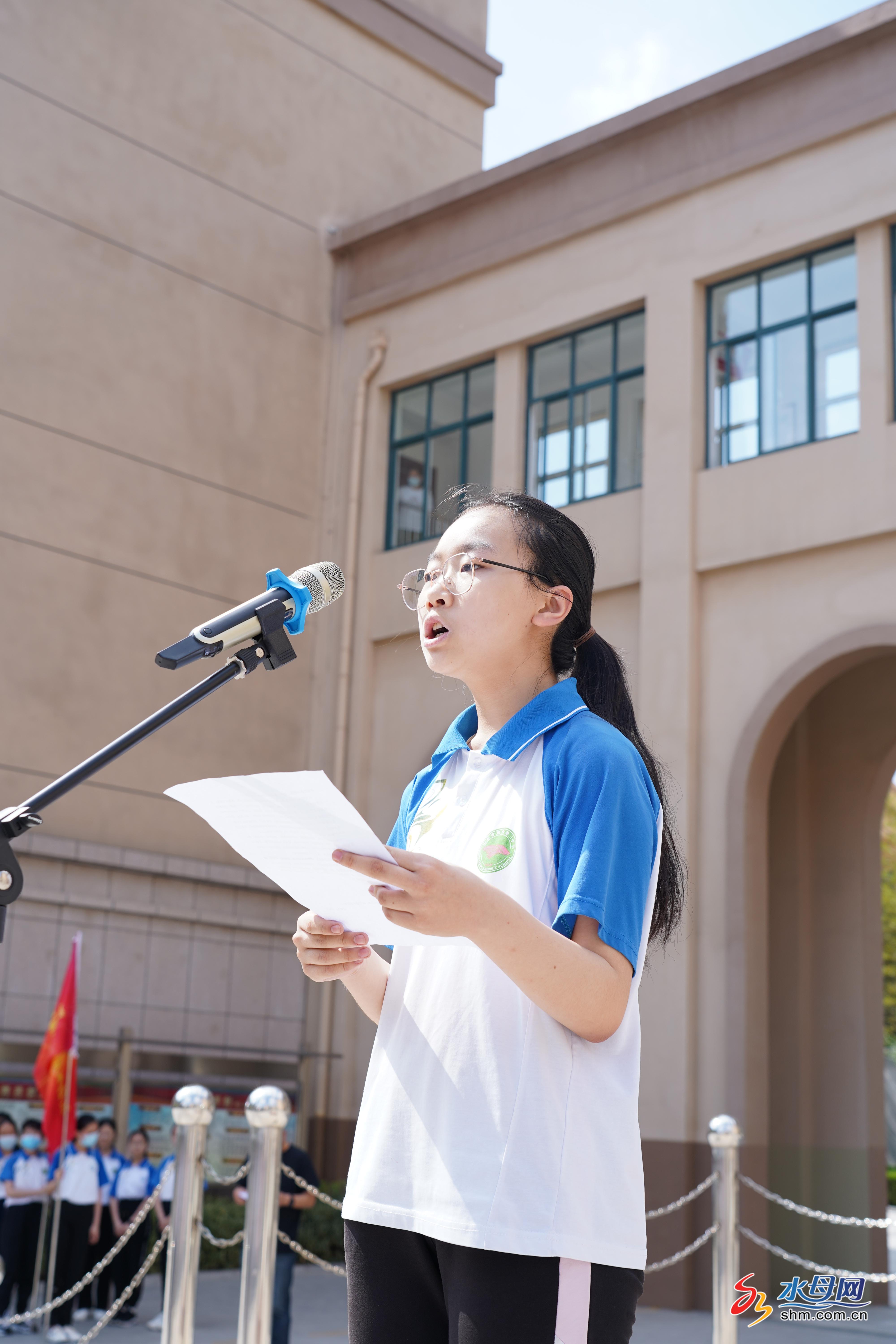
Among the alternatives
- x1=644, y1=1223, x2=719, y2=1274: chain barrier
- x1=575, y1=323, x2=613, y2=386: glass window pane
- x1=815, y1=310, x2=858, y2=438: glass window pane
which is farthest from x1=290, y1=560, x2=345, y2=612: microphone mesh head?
x1=575, y1=323, x2=613, y2=386: glass window pane

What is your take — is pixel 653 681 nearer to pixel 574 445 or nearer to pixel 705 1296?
pixel 574 445

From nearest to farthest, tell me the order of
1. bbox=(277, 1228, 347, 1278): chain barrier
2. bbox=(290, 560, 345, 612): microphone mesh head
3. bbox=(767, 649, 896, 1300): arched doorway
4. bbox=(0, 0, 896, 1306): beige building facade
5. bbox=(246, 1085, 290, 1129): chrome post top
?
1. bbox=(290, 560, 345, 612): microphone mesh head
2. bbox=(246, 1085, 290, 1129): chrome post top
3. bbox=(277, 1228, 347, 1278): chain barrier
4. bbox=(0, 0, 896, 1306): beige building facade
5. bbox=(767, 649, 896, 1300): arched doorway

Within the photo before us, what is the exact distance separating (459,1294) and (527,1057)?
0.32 meters

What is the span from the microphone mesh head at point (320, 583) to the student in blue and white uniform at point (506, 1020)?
1.40 ft

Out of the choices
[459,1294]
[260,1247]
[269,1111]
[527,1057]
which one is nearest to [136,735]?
[527,1057]

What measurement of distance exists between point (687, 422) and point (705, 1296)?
294 inches

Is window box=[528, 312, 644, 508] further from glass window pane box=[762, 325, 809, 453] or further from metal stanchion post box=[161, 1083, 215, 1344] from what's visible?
metal stanchion post box=[161, 1083, 215, 1344]

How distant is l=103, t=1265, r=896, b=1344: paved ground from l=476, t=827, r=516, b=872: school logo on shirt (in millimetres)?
8264

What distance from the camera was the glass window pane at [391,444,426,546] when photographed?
15.0 metres

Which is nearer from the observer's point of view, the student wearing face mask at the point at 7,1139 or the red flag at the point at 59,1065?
the red flag at the point at 59,1065

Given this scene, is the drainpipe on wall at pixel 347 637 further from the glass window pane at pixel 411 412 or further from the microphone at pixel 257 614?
the microphone at pixel 257 614

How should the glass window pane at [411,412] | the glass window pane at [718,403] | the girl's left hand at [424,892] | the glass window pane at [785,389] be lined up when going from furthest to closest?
1. the glass window pane at [411,412]
2. the glass window pane at [718,403]
3. the glass window pane at [785,389]
4. the girl's left hand at [424,892]

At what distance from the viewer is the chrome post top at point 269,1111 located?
5488mm

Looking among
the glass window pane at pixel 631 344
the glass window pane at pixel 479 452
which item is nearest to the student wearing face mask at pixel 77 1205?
the glass window pane at pixel 479 452
